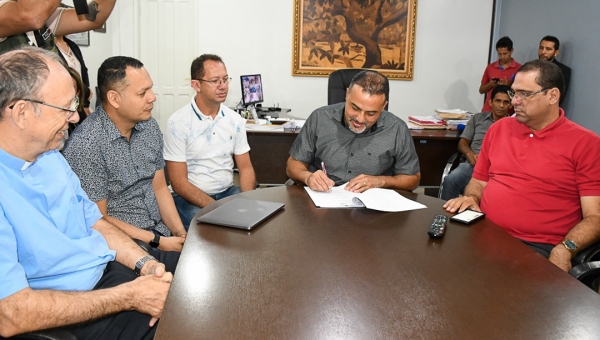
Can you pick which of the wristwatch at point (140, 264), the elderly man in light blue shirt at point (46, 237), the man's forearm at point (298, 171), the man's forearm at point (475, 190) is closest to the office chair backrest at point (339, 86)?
the man's forearm at point (298, 171)

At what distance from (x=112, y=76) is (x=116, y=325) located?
109cm

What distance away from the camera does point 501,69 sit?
18.5 ft

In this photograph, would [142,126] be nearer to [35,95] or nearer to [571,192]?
[35,95]

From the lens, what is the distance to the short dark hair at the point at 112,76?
2.08 metres

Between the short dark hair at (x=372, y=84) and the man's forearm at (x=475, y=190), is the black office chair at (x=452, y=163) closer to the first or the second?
the man's forearm at (x=475, y=190)

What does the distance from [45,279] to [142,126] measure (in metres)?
0.96

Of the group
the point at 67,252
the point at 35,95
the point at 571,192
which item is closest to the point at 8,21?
the point at 35,95

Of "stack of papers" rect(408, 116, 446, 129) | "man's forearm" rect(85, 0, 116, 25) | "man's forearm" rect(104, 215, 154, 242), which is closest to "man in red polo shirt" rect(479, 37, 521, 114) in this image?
"stack of papers" rect(408, 116, 446, 129)

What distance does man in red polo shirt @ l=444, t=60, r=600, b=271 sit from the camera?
2.09 metres

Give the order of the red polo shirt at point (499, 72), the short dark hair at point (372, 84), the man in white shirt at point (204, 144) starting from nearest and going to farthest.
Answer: the short dark hair at point (372, 84) < the man in white shirt at point (204, 144) < the red polo shirt at point (499, 72)

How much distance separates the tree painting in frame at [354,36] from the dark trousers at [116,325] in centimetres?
487

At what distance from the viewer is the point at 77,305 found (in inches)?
52.0

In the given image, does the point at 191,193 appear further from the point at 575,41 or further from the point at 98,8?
the point at 575,41

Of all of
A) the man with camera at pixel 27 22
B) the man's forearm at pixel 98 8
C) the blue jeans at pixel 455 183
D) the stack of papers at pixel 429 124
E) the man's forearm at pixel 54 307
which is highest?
the man's forearm at pixel 98 8
